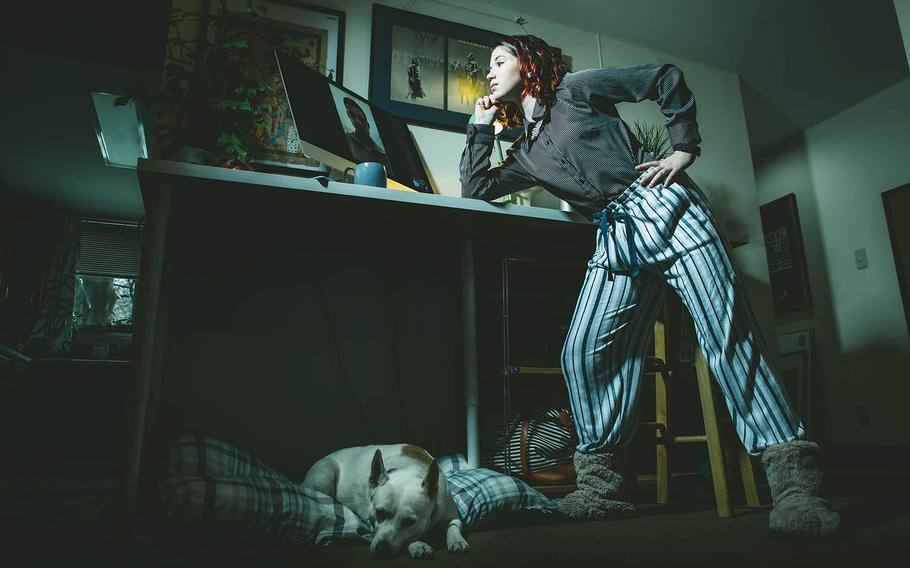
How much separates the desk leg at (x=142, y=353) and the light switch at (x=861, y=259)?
4671 millimetres

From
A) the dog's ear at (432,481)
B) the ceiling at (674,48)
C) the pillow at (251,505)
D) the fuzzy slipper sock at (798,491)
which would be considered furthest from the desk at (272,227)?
the ceiling at (674,48)

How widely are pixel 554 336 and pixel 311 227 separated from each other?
109 cm

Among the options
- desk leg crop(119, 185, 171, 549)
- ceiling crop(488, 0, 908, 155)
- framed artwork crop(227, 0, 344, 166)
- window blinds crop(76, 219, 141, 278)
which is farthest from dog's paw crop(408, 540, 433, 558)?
window blinds crop(76, 219, 141, 278)

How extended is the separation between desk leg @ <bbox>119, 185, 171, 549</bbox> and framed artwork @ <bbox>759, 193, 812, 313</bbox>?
445cm

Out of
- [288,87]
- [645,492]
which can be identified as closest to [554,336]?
[645,492]

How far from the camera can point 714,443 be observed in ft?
5.64

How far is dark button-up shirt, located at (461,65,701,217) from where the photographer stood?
1.61 metres

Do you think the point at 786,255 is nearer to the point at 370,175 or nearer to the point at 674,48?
the point at 674,48

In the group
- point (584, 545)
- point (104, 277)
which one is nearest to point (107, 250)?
point (104, 277)

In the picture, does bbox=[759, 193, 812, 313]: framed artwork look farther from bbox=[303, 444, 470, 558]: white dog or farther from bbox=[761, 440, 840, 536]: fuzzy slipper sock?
bbox=[303, 444, 470, 558]: white dog

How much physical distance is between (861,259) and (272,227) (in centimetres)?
431

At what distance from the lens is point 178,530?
4.29 feet

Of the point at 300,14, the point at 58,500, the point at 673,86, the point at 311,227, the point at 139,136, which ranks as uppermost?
the point at 139,136

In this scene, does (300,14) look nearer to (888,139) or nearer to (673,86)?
(673,86)
